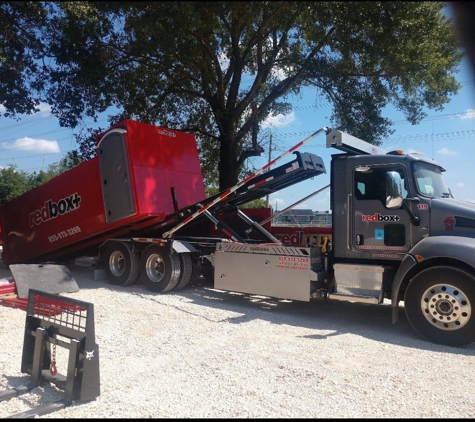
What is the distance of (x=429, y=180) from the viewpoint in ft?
23.5

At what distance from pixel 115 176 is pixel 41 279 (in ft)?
8.34

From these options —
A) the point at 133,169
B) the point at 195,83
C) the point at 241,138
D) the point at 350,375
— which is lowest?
the point at 350,375

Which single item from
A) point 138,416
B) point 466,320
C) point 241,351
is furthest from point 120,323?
point 466,320

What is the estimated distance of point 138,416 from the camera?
3.74 m

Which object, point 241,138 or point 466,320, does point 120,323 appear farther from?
point 241,138

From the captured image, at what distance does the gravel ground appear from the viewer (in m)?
3.98

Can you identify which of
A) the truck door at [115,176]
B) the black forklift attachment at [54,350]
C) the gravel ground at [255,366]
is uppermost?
the truck door at [115,176]

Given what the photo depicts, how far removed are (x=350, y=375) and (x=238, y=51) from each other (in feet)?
34.6

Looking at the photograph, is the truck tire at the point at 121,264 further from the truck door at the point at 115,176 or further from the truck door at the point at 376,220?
the truck door at the point at 376,220

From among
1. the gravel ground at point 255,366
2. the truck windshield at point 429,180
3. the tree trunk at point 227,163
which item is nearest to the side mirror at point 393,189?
the truck windshield at point 429,180

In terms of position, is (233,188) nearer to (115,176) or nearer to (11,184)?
(115,176)

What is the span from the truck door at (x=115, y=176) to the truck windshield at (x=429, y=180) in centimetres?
543

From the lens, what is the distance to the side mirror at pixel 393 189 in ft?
21.8

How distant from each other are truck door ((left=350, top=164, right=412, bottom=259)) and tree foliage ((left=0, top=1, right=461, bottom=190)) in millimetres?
3267
